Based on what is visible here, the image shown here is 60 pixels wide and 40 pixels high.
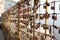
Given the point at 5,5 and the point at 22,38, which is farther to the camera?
the point at 5,5

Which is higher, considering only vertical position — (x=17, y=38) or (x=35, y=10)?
(x=35, y=10)

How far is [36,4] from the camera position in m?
1.38

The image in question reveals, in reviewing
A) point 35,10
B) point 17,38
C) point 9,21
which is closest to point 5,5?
point 9,21

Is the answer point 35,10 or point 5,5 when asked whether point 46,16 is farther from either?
point 5,5

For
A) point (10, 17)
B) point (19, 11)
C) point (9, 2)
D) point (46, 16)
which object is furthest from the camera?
point (9, 2)

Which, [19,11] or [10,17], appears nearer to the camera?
[19,11]

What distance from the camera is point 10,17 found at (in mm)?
3574

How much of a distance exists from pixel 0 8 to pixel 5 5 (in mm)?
282

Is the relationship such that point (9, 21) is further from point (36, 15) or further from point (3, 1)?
point (3, 1)

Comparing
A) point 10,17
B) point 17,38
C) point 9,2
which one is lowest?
point 17,38

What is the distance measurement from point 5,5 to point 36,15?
6.10m

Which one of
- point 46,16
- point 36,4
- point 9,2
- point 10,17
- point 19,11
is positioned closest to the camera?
point 46,16

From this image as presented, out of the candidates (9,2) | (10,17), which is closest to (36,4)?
(10,17)

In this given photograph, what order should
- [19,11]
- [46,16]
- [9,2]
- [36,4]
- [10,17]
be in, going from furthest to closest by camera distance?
[9,2]
[10,17]
[19,11]
[36,4]
[46,16]
